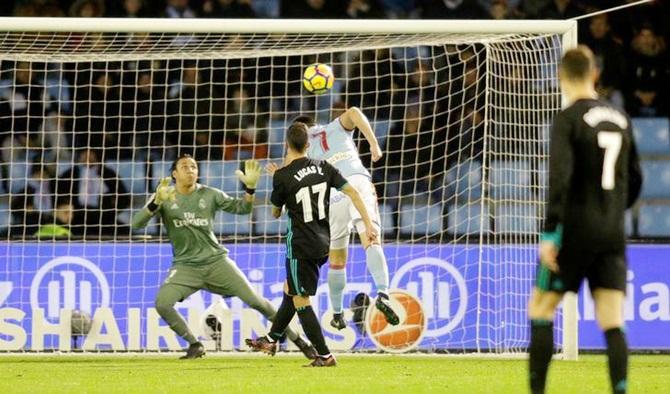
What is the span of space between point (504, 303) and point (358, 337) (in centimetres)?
134

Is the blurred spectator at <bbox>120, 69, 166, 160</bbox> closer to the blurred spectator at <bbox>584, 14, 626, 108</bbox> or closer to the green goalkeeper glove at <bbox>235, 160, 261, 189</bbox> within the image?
the green goalkeeper glove at <bbox>235, 160, 261, 189</bbox>

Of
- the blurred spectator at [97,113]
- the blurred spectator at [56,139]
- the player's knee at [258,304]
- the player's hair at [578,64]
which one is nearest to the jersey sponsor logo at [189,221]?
the player's knee at [258,304]

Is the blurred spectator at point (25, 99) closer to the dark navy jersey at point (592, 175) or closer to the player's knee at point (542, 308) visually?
the player's knee at point (542, 308)

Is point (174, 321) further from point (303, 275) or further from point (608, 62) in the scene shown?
point (608, 62)

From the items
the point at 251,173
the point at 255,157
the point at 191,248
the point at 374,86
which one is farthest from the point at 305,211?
the point at 374,86

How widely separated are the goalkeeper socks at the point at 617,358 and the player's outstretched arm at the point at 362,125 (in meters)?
4.55

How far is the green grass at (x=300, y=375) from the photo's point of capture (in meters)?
8.26

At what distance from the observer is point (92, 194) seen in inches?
537

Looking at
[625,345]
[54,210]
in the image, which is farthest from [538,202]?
[625,345]

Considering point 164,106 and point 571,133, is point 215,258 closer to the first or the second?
point 164,106

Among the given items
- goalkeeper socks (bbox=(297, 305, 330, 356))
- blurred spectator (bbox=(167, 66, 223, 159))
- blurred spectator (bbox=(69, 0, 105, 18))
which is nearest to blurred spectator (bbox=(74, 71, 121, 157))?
blurred spectator (bbox=(167, 66, 223, 159))

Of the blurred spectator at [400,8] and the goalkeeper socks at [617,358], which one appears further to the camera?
the blurred spectator at [400,8]

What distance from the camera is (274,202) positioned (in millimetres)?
9797

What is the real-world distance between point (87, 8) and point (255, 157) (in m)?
3.04
